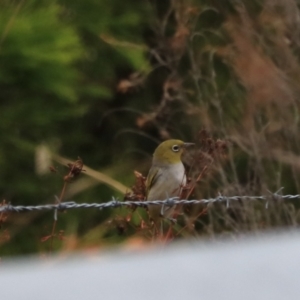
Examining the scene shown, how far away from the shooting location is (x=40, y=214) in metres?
8.68

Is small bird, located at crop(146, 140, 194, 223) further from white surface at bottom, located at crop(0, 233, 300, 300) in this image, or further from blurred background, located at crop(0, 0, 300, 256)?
white surface at bottom, located at crop(0, 233, 300, 300)

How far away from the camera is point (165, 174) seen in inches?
214

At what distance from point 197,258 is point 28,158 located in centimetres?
717

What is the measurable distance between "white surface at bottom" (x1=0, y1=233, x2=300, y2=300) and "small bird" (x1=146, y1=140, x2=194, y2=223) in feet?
12.0

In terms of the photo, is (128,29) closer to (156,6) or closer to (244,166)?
(156,6)

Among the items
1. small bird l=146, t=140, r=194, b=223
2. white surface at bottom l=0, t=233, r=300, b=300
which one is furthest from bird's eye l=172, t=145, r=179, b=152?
white surface at bottom l=0, t=233, r=300, b=300

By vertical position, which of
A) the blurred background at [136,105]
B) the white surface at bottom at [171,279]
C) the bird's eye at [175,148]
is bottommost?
the white surface at bottom at [171,279]

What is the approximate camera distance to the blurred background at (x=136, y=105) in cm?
635

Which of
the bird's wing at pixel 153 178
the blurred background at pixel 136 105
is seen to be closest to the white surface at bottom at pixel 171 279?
the blurred background at pixel 136 105

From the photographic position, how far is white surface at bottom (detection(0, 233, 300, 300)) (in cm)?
138

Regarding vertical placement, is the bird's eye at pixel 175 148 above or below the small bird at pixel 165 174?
above

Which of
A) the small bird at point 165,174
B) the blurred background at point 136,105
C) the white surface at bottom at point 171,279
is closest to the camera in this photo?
the white surface at bottom at point 171,279

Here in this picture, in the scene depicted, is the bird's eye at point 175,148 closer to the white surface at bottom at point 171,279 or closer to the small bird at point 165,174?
the small bird at point 165,174

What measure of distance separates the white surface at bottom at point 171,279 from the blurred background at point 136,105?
9.96 ft
